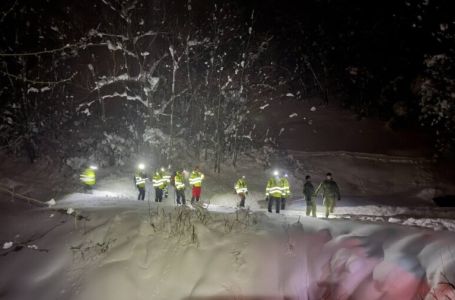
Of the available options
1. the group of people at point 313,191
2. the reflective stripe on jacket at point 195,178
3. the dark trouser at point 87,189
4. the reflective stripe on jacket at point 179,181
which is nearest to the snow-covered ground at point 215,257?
the group of people at point 313,191

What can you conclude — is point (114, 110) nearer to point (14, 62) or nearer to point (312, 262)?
point (14, 62)

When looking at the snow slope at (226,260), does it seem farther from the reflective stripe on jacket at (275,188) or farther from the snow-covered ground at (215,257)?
the reflective stripe on jacket at (275,188)

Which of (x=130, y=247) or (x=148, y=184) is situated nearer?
(x=130, y=247)

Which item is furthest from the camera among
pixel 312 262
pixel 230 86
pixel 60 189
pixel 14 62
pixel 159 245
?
pixel 230 86

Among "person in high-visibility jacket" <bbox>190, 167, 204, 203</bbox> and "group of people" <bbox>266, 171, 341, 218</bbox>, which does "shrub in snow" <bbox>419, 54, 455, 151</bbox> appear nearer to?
"group of people" <bbox>266, 171, 341, 218</bbox>

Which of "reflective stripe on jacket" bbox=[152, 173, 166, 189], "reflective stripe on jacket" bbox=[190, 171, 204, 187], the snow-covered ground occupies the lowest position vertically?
the snow-covered ground

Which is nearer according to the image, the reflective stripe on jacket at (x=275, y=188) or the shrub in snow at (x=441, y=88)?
the reflective stripe on jacket at (x=275, y=188)

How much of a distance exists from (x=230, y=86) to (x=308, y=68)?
14242 millimetres

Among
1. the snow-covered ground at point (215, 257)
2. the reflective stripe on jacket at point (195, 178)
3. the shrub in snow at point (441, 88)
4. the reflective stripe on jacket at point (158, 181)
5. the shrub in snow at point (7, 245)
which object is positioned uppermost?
the shrub in snow at point (441, 88)

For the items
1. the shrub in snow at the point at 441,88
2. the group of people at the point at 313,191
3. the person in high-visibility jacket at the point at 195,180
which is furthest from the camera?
the shrub in snow at the point at 441,88

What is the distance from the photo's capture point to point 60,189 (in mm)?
22797

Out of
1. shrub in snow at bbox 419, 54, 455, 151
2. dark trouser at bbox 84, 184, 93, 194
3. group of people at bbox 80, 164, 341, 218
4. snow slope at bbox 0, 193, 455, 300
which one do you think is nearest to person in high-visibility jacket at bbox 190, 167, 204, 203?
Answer: group of people at bbox 80, 164, 341, 218

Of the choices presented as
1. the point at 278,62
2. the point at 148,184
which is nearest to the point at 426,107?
the point at 148,184

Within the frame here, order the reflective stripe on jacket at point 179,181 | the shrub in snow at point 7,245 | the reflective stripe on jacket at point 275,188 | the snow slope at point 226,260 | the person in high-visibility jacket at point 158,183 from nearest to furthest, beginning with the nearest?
the snow slope at point 226,260, the shrub in snow at point 7,245, the reflective stripe on jacket at point 275,188, the reflective stripe on jacket at point 179,181, the person in high-visibility jacket at point 158,183
